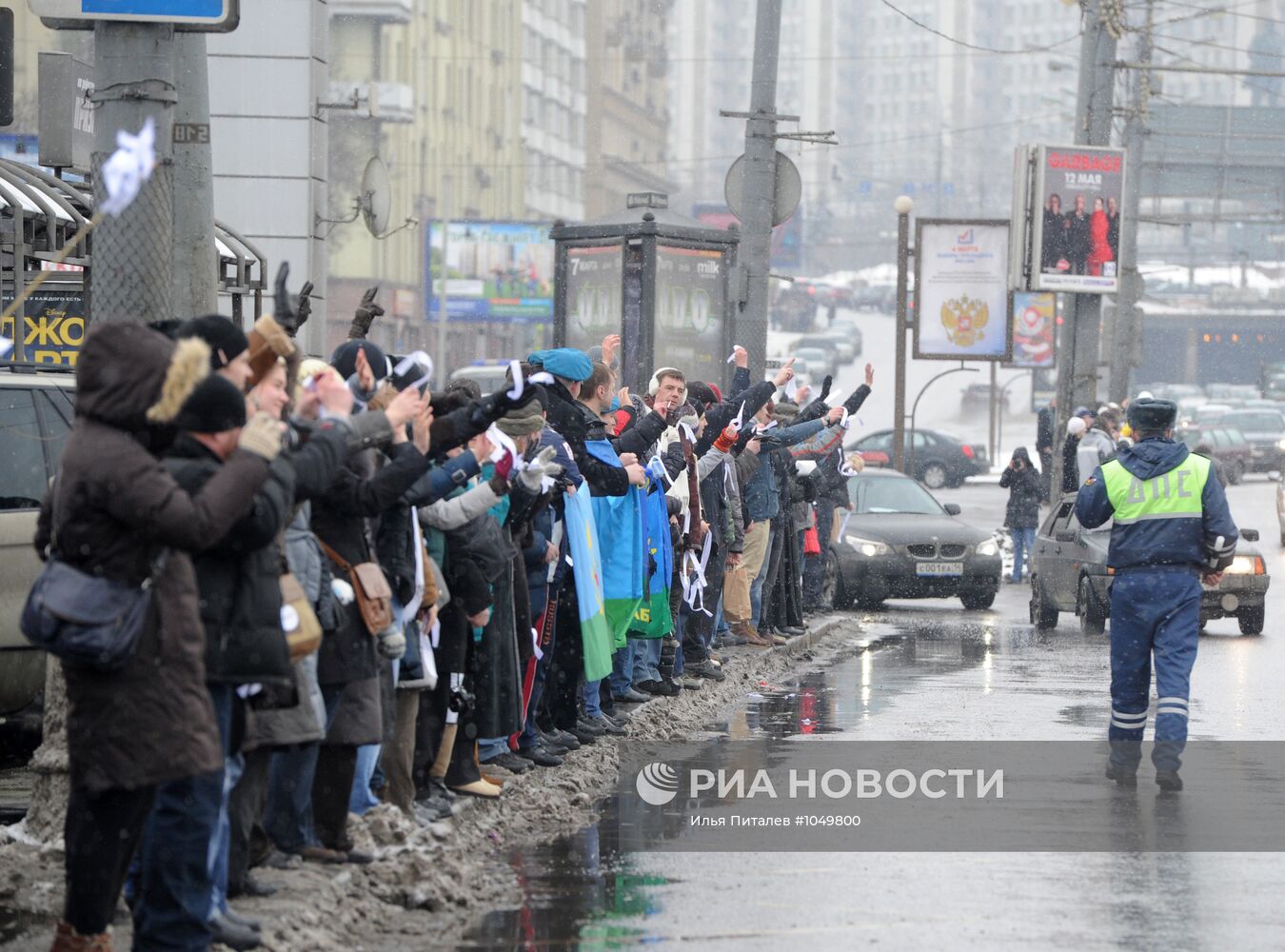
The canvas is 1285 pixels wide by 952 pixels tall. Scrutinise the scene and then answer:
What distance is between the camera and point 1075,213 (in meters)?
31.2

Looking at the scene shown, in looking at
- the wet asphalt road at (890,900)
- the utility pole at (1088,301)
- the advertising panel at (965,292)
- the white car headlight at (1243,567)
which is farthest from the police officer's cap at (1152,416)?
the advertising panel at (965,292)

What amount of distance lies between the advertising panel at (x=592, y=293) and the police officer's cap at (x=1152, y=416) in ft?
34.3

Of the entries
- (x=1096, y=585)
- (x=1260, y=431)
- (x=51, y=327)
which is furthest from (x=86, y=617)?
(x=1260, y=431)

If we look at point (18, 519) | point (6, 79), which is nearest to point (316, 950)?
point (18, 519)

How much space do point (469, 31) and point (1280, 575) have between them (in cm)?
5515

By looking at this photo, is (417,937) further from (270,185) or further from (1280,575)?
(1280,575)

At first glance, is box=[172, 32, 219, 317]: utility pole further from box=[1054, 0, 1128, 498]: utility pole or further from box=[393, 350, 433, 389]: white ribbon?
box=[1054, 0, 1128, 498]: utility pole

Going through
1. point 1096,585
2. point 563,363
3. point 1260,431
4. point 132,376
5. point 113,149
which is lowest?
point 1260,431

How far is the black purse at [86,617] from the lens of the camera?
5320mm

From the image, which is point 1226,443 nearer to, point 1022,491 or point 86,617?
point 1022,491

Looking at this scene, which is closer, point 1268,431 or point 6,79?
point 6,79

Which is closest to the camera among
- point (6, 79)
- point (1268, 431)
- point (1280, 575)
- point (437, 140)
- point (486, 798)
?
point (486, 798)

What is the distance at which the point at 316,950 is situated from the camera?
6.24 meters

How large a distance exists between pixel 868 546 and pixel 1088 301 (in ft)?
30.5
